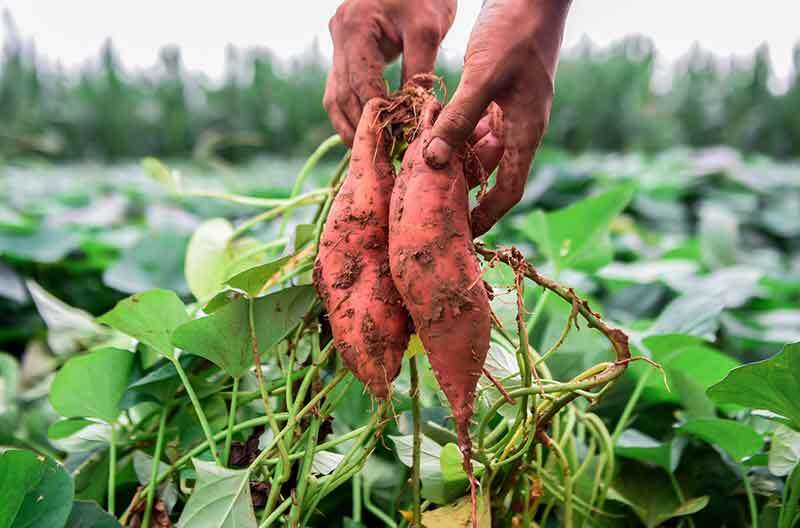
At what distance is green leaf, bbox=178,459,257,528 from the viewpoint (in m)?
0.42

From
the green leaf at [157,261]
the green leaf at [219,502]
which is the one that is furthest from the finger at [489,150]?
the green leaf at [157,261]

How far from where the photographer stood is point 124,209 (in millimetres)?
1890

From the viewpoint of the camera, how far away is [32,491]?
0.44 metres

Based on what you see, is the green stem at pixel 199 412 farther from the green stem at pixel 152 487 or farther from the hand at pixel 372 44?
the hand at pixel 372 44

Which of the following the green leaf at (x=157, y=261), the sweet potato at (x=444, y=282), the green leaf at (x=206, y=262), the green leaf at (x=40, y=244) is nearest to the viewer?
the sweet potato at (x=444, y=282)

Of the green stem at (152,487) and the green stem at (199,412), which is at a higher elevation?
the green stem at (199,412)

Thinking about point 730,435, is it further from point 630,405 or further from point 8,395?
point 8,395

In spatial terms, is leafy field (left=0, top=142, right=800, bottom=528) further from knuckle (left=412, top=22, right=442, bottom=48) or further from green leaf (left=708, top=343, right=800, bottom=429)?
knuckle (left=412, top=22, right=442, bottom=48)

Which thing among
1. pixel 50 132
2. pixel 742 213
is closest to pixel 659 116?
pixel 742 213

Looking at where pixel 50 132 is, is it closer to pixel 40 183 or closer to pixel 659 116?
pixel 40 183

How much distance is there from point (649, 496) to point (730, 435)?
0.09 m

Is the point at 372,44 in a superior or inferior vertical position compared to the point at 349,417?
superior

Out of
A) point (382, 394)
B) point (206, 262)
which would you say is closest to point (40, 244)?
point (206, 262)

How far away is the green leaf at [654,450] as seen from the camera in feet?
1.82
